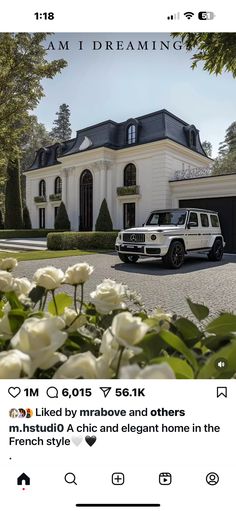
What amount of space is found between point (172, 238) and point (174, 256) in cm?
40

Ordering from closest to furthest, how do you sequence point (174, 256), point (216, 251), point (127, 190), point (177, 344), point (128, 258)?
point (177, 344) < point (174, 256) < point (128, 258) < point (216, 251) < point (127, 190)

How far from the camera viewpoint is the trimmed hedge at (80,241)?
514 cm

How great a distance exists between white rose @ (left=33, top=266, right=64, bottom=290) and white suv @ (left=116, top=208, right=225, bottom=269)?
5.37 m

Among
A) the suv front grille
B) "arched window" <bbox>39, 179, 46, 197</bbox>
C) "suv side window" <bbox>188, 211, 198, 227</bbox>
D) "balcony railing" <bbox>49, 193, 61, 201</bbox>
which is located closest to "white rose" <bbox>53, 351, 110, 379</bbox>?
"balcony railing" <bbox>49, 193, 61, 201</bbox>

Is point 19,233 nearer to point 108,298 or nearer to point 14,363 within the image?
point 108,298

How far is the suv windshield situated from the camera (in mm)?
6977

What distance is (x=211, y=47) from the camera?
52.5 inches

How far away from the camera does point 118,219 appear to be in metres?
13.9

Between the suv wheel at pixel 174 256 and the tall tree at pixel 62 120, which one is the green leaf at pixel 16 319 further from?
the suv wheel at pixel 174 256
